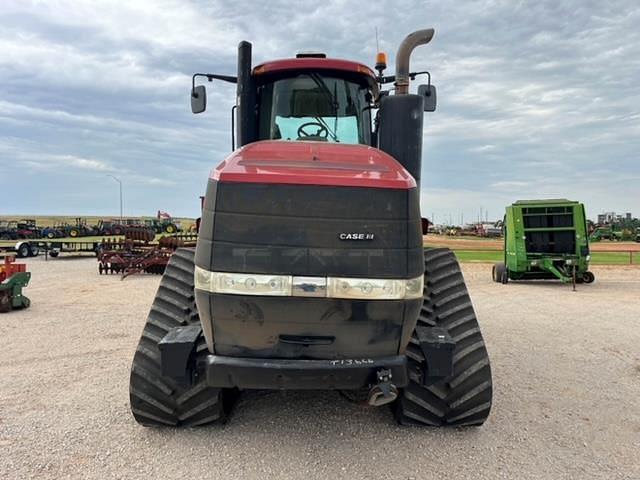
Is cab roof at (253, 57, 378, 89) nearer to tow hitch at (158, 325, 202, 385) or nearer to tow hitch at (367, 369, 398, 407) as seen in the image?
tow hitch at (158, 325, 202, 385)

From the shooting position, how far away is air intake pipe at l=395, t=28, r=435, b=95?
415 cm

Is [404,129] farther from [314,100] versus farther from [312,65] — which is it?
[312,65]

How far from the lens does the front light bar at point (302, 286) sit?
2.68 metres

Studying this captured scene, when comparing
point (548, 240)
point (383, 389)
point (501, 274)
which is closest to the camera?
point (383, 389)

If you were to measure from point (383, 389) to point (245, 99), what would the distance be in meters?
2.61

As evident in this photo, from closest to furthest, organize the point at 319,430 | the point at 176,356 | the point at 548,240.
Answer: the point at 176,356, the point at 319,430, the point at 548,240

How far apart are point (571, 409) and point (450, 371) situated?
1.81 m

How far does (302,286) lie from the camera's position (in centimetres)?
268

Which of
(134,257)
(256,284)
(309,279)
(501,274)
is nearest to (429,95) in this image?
(309,279)

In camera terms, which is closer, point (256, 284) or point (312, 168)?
point (256, 284)

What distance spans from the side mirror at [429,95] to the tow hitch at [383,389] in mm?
2917

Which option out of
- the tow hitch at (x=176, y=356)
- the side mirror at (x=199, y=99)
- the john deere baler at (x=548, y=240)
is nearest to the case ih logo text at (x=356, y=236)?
the tow hitch at (x=176, y=356)

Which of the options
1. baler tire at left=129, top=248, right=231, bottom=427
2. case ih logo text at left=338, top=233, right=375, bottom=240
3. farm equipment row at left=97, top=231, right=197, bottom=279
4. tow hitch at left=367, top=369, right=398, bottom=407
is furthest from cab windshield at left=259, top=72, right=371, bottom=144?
farm equipment row at left=97, top=231, right=197, bottom=279

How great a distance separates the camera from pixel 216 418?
3.58m
